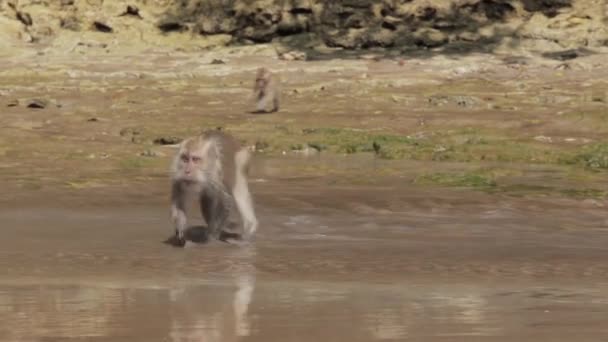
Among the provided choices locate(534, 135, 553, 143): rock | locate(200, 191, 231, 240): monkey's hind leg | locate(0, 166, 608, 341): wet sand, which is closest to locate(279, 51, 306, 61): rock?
locate(534, 135, 553, 143): rock

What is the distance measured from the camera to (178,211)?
991cm

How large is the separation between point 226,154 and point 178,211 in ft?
1.98

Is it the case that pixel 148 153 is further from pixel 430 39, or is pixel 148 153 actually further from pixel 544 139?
pixel 430 39

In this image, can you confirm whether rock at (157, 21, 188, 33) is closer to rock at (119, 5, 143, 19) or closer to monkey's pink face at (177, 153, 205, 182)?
rock at (119, 5, 143, 19)

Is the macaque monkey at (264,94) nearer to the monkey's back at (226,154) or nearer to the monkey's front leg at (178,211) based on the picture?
the monkey's back at (226,154)

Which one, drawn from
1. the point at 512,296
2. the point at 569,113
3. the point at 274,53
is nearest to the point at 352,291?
the point at 512,296

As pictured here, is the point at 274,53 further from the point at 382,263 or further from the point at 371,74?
the point at 382,263

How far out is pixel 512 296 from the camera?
7.38 metres

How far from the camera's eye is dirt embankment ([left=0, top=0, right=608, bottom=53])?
3044 cm

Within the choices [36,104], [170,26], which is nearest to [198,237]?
[36,104]

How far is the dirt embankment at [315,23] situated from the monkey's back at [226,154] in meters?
19.6

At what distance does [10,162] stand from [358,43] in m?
16.5

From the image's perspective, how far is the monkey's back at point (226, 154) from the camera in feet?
33.2

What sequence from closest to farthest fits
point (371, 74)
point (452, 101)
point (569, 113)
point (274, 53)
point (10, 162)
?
point (10, 162)
point (569, 113)
point (452, 101)
point (371, 74)
point (274, 53)
